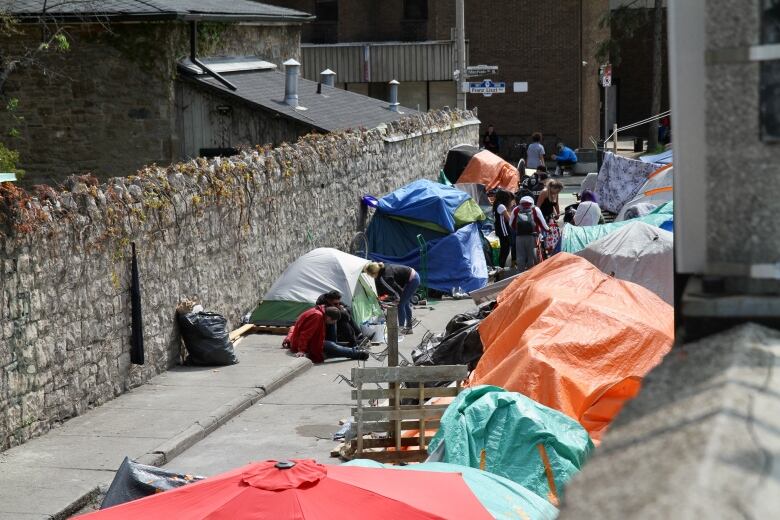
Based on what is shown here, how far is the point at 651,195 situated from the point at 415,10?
88.8ft

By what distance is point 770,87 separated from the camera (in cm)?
314

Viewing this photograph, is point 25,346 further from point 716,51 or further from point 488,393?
point 716,51

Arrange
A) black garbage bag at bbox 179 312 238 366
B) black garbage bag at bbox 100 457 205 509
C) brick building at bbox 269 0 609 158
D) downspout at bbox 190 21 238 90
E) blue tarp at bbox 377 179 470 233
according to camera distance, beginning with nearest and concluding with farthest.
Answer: black garbage bag at bbox 100 457 205 509
black garbage bag at bbox 179 312 238 366
blue tarp at bbox 377 179 470 233
downspout at bbox 190 21 238 90
brick building at bbox 269 0 609 158

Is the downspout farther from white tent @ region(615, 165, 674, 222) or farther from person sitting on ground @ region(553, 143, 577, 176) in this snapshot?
person sitting on ground @ region(553, 143, 577, 176)

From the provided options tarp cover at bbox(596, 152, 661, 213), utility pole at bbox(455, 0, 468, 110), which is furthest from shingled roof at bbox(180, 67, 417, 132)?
tarp cover at bbox(596, 152, 661, 213)

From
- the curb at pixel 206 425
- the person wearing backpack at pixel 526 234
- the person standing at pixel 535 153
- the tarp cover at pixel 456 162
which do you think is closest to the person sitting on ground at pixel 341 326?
the curb at pixel 206 425

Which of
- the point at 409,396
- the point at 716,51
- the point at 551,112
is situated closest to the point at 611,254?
the point at 409,396

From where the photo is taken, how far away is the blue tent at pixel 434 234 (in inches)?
836

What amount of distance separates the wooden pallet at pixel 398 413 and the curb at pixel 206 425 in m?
1.95

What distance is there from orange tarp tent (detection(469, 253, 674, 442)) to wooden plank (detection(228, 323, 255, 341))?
4842mm

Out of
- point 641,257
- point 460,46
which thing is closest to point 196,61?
point 641,257

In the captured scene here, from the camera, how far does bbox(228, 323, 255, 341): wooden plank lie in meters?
17.2

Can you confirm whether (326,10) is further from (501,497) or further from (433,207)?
(501,497)

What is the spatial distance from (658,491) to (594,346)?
952 centimetres
